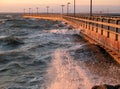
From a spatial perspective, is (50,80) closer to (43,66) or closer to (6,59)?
(43,66)

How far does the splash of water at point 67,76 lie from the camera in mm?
13505

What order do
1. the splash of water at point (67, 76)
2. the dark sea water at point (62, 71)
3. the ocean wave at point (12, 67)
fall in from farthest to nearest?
the ocean wave at point (12, 67) → the dark sea water at point (62, 71) → the splash of water at point (67, 76)

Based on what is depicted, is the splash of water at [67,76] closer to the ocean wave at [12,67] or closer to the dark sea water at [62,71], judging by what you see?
the dark sea water at [62,71]

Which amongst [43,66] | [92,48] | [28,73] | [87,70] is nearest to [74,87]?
[87,70]

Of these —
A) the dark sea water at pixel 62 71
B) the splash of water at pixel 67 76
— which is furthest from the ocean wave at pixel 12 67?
the splash of water at pixel 67 76

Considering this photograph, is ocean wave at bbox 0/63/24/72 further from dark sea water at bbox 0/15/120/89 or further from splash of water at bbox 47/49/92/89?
splash of water at bbox 47/49/92/89

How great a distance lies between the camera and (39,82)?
14.7m

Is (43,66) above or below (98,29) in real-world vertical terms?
below

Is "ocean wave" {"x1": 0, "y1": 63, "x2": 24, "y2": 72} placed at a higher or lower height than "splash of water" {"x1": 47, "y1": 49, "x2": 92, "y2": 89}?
lower

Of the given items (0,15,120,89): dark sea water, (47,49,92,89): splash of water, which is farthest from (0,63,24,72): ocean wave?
(47,49,92,89): splash of water

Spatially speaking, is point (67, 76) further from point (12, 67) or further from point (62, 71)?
point (12, 67)

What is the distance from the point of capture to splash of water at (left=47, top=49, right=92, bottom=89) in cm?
1351

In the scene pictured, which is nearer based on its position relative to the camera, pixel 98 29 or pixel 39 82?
pixel 39 82

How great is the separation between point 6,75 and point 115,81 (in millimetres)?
6073
